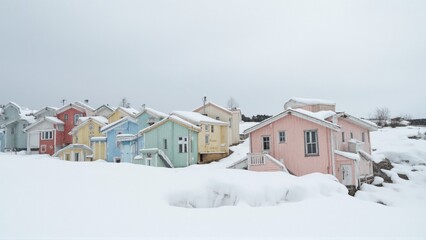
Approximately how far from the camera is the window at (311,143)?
21217 mm

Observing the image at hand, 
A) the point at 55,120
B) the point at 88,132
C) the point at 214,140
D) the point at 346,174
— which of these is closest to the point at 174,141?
the point at 214,140

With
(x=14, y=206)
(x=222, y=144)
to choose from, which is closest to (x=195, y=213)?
(x=14, y=206)

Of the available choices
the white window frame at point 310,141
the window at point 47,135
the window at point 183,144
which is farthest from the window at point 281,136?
the window at point 47,135

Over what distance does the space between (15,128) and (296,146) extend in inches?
1810

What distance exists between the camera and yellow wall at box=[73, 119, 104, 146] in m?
40.8

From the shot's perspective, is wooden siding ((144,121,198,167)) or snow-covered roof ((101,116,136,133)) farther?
snow-covered roof ((101,116,136,133))

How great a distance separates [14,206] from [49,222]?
986mm

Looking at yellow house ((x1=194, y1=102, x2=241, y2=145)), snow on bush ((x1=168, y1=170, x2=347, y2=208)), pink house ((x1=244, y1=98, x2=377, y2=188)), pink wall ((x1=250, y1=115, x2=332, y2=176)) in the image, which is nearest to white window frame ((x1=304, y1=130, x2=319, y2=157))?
pink house ((x1=244, y1=98, x2=377, y2=188))

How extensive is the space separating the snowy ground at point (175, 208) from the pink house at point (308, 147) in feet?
31.8

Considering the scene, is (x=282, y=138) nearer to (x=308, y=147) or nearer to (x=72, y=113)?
(x=308, y=147)

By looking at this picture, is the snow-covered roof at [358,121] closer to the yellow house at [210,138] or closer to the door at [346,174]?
the door at [346,174]

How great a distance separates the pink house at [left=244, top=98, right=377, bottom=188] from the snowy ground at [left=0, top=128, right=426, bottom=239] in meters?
9.70

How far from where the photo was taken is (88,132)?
135ft

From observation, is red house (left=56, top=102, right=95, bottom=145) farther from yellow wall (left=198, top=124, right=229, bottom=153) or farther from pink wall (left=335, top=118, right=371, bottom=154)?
pink wall (left=335, top=118, right=371, bottom=154)
